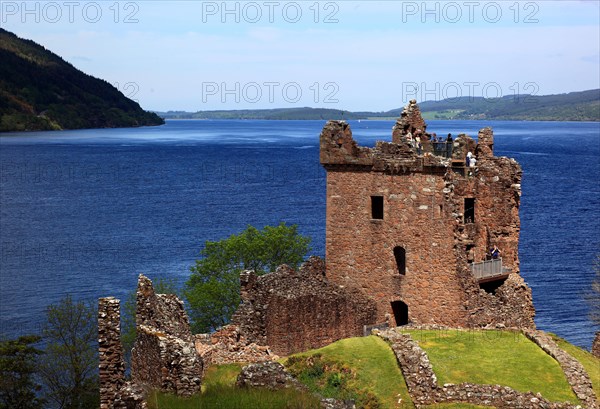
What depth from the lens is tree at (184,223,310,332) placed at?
209 feet

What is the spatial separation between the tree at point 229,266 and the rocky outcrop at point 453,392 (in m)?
31.8

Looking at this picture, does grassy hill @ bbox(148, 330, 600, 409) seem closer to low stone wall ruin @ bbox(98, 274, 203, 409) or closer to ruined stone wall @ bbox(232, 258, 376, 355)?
ruined stone wall @ bbox(232, 258, 376, 355)

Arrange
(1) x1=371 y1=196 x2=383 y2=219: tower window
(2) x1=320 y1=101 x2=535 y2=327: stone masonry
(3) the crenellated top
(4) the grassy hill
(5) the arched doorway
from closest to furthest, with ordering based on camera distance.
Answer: (4) the grassy hill
(2) x1=320 y1=101 x2=535 y2=327: stone masonry
(3) the crenellated top
(5) the arched doorway
(1) x1=371 y1=196 x2=383 y2=219: tower window

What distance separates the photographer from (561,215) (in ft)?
439

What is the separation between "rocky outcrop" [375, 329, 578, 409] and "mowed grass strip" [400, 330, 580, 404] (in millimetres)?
499

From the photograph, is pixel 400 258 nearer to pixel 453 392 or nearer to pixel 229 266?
pixel 453 392

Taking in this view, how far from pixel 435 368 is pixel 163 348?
38.6 feet

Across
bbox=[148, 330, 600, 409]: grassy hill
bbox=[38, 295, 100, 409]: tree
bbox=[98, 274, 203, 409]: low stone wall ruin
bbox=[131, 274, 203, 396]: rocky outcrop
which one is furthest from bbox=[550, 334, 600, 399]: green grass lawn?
bbox=[38, 295, 100, 409]: tree

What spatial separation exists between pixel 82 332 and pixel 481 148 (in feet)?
101

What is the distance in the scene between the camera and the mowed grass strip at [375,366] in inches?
1255

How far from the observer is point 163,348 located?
24891mm

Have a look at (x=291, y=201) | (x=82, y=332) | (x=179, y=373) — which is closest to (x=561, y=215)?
(x=291, y=201)

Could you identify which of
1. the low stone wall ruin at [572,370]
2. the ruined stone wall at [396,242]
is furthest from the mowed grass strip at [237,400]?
the ruined stone wall at [396,242]

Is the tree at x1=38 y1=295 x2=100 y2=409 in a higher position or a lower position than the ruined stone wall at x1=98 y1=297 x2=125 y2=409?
lower
